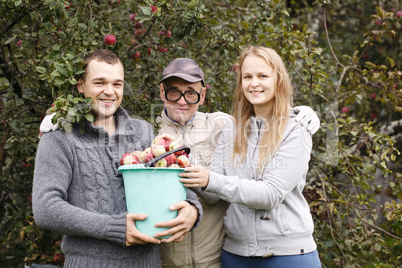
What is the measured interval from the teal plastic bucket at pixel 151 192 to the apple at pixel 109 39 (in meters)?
1.15

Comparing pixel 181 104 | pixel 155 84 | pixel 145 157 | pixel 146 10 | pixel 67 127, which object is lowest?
pixel 145 157

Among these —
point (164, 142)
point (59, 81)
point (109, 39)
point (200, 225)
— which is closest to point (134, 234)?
point (164, 142)

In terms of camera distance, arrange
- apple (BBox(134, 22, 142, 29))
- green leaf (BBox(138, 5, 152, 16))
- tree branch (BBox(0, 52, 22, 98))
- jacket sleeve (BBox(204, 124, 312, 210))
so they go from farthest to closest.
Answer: apple (BBox(134, 22, 142, 29))
tree branch (BBox(0, 52, 22, 98))
green leaf (BBox(138, 5, 152, 16))
jacket sleeve (BBox(204, 124, 312, 210))

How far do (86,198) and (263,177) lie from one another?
0.82m

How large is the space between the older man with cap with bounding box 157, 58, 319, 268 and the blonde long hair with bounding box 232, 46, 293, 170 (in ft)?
0.33

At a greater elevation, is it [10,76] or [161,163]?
[10,76]

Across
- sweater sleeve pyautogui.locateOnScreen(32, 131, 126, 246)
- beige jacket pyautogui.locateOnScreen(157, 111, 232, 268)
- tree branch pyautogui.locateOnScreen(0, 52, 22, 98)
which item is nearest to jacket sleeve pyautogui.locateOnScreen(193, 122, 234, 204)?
beige jacket pyautogui.locateOnScreen(157, 111, 232, 268)

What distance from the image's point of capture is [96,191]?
5.91 ft

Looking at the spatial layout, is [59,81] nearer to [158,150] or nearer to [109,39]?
[158,150]

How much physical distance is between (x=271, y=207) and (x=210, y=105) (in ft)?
4.64

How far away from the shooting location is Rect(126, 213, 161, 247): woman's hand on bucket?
1710 millimetres

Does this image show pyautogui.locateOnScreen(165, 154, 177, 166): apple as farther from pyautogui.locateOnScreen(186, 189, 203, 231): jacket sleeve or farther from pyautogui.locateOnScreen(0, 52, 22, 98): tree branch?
pyautogui.locateOnScreen(0, 52, 22, 98): tree branch

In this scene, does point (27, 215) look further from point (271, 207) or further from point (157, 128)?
point (271, 207)

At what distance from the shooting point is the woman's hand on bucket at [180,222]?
5.81 feet
